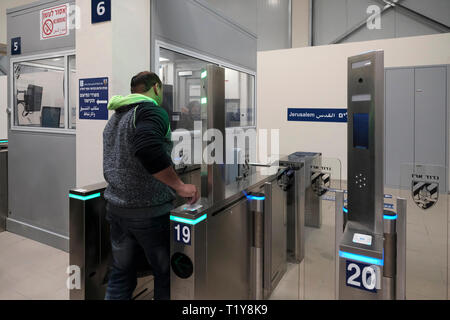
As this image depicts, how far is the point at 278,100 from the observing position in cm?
700

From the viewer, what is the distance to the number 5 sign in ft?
7.56

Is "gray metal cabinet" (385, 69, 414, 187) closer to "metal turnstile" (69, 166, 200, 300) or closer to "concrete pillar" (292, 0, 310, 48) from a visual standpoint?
"concrete pillar" (292, 0, 310, 48)

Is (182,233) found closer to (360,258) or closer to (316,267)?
(360,258)

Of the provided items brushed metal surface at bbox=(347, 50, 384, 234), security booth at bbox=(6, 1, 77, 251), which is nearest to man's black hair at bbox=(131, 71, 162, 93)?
brushed metal surface at bbox=(347, 50, 384, 234)

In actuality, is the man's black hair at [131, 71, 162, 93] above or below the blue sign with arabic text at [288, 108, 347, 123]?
below

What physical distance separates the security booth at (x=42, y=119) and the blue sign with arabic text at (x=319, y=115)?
13.2 ft

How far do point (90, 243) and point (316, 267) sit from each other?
1.44m

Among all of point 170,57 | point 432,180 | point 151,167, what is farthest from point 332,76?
point 151,167

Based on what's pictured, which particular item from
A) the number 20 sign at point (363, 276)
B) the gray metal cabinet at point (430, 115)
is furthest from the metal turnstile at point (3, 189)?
the gray metal cabinet at point (430, 115)

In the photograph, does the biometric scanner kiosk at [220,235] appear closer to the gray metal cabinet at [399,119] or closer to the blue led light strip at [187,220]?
the blue led light strip at [187,220]

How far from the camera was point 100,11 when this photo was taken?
235 cm

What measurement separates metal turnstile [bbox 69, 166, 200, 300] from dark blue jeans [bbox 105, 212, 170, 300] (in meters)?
0.14

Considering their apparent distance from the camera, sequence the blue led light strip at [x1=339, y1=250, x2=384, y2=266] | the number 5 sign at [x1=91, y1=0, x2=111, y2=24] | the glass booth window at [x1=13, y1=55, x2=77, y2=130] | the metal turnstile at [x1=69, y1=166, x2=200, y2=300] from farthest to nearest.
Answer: the glass booth window at [x1=13, y1=55, x2=77, y2=130] → the number 5 sign at [x1=91, y1=0, x2=111, y2=24] → the metal turnstile at [x1=69, y1=166, x2=200, y2=300] → the blue led light strip at [x1=339, y1=250, x2=384, y2=266]
